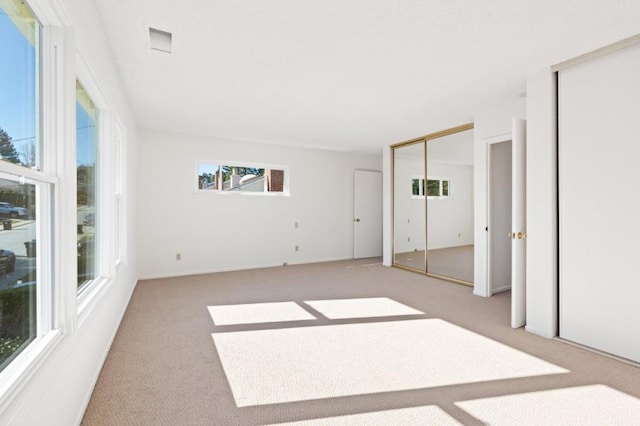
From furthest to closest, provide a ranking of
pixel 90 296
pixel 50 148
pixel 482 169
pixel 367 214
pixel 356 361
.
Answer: pixel 367 214 → pixel 482 169 → pixel 356 361 → pixel 90 296 → pixel 50 148

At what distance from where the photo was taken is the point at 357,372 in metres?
2.23

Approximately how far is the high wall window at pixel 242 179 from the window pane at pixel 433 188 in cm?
276

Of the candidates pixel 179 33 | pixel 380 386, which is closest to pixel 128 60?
pixel 179 33

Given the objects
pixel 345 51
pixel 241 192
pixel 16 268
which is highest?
pixel 345 51

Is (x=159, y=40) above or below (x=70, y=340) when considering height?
above

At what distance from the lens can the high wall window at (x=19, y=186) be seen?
1100 mm

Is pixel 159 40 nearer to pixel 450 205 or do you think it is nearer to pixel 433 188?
pixel 433 188

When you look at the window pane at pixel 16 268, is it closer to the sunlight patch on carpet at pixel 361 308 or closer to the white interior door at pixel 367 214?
the sunlight patch on carpet at pixel 361 308

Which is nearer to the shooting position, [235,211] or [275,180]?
[235,211]

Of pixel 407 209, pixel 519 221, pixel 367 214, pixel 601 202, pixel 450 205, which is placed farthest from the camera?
pixel 367 214

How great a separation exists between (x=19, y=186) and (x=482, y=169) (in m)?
4.53

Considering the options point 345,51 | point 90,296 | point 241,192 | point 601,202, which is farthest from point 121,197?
point 601,202

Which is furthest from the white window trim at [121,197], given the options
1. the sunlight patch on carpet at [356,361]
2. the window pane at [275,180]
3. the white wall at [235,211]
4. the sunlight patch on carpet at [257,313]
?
the window pane at [275,180]

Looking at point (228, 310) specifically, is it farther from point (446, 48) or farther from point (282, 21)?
point (446, 48)
